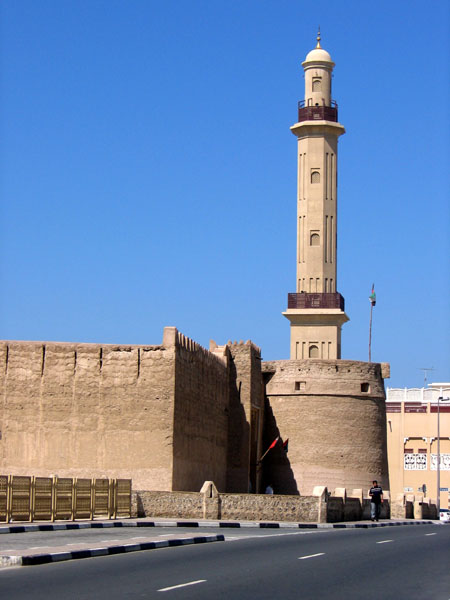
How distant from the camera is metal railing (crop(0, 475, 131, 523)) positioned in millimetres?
20047

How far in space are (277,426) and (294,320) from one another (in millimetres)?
Answer: 7985

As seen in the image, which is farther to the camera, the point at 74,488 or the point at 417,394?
the point at 417,394

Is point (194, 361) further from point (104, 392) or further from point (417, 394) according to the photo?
point (417, 394)

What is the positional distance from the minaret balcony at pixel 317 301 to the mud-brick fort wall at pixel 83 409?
1939cm

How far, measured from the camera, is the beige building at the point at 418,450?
73.6m

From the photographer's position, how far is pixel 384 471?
41.7m

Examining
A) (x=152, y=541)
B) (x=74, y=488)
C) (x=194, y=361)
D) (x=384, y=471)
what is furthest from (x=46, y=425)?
(x=384, y=471)

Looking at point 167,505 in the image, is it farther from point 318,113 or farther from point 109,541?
point 318,113

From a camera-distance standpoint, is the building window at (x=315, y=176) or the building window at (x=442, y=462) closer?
the building window at (x=315, y=176)

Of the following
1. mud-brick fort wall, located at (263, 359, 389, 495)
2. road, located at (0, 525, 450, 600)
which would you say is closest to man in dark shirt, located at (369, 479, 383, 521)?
mud-brick fort wall, located at (263, 359, 389, 495)

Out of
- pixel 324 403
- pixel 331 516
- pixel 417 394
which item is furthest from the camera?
pixel 417 394

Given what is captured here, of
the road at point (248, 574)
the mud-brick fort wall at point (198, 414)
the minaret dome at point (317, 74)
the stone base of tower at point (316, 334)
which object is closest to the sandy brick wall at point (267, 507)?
the mud-brick fort wall at point (198, 414)

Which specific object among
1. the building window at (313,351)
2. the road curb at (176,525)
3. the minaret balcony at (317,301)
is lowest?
the road curb at (176,525)

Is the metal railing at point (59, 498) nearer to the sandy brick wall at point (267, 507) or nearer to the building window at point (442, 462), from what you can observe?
the sandy brick wall at point (267, 507)
